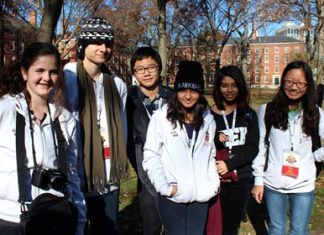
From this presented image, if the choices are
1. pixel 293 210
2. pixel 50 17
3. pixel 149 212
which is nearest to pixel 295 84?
pixel 293 210

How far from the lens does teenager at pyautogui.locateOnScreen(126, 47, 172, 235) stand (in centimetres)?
348

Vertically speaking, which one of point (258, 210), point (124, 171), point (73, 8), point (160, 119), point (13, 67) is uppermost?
point (73, 8)

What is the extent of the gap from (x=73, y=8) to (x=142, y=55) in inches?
683

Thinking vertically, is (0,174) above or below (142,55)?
below

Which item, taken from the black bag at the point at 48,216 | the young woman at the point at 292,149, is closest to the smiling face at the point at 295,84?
the young woman at the point at 292,149

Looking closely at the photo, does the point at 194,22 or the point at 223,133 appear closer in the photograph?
the point at 223,133

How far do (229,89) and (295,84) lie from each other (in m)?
0.56

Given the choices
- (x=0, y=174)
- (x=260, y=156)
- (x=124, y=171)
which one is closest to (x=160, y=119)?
(x=124, y=171)

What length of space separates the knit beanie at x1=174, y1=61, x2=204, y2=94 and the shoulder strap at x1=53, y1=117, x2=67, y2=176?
1088mm

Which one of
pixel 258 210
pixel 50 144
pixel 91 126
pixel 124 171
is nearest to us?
pixel 50 144

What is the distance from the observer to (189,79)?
3.23 m

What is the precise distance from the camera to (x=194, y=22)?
100 feet

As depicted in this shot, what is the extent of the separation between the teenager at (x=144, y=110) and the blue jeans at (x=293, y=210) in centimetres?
102

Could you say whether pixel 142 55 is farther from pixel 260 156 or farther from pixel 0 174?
pixel 0 174
